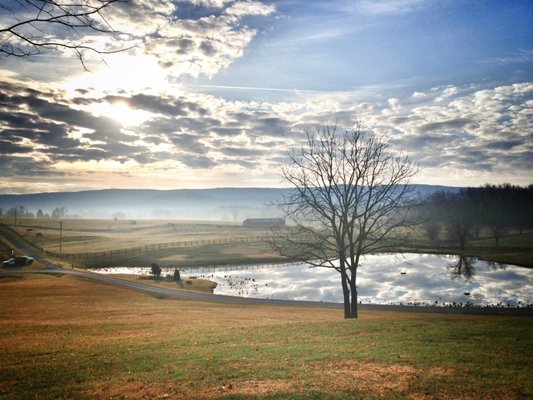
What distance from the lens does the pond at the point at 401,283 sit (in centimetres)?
4341

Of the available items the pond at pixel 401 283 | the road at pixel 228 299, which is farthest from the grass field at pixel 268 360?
the pond at pixel 401 283

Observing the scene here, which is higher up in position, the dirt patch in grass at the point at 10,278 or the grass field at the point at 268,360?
the grass field at the point at 268,360

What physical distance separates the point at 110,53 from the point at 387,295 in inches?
1729

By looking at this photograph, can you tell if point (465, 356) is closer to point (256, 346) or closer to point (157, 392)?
point (256, 346)

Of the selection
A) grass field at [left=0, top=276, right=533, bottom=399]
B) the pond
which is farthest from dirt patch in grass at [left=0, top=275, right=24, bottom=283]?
grass field at [left=0, top=276, right=533, bottom=399]

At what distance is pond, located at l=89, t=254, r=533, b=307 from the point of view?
43406mm

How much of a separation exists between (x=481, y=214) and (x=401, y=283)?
75.9m

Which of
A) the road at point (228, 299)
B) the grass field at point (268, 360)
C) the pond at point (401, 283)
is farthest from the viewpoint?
the pond at point (401, 283)

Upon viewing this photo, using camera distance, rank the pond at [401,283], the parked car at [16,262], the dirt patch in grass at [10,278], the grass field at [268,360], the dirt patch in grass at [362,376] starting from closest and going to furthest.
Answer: the dirt patch in grass at [362,376], the grass field at [268,360], the pond at [401,283], the dirt patch in grass at [10,278], the parked car at [16,262]

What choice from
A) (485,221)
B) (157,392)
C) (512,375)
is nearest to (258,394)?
(157,392)

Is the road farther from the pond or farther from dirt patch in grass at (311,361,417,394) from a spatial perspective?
dirt patch in grass at (311,361,417,394)

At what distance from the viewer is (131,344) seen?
17.9 metres

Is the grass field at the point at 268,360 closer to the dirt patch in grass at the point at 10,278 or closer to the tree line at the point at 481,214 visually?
the dirt patch in grass at the point at 10,278

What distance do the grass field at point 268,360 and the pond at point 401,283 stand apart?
23.9 metres
